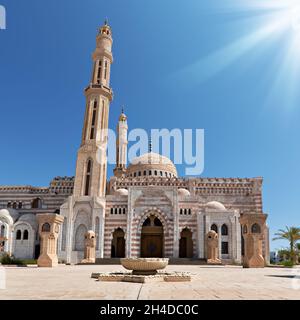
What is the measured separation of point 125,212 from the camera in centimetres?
4225

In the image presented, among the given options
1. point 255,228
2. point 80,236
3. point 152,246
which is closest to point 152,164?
point 152,246

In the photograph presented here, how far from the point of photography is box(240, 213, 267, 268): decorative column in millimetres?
26234

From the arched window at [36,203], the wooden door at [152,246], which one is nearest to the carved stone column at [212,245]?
the wooden door at [152,246]

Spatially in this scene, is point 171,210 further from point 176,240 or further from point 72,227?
point 72,227

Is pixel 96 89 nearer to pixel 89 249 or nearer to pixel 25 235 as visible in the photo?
pixel 25 235

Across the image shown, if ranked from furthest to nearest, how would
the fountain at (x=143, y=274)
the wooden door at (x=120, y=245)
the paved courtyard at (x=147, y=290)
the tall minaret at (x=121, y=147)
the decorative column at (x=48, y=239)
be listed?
the tall minaret at (x=121, y=147) < the wooden door at (x=120, y=245) < the decorative column at (x=48, y=239) < the fountain at (x=143, y=274) < the paved courtyard at (x=147, y=290)

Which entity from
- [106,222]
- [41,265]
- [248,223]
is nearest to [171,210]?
[106,222]

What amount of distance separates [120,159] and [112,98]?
1259 centimetres

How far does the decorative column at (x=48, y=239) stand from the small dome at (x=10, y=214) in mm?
18874

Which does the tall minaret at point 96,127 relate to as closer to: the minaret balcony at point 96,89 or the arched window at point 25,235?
the minaret balcony at point 96,89

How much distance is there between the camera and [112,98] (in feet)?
158

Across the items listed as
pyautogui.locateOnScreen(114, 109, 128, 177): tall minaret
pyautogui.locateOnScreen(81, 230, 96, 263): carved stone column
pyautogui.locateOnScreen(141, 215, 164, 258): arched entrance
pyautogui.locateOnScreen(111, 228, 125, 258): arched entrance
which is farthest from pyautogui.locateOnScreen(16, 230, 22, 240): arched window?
pyautogui.locateOnScreen(114, 109, 128, 177): tall minaret

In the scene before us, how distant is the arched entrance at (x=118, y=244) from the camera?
43188 millimetres

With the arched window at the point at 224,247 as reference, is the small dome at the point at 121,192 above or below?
above
